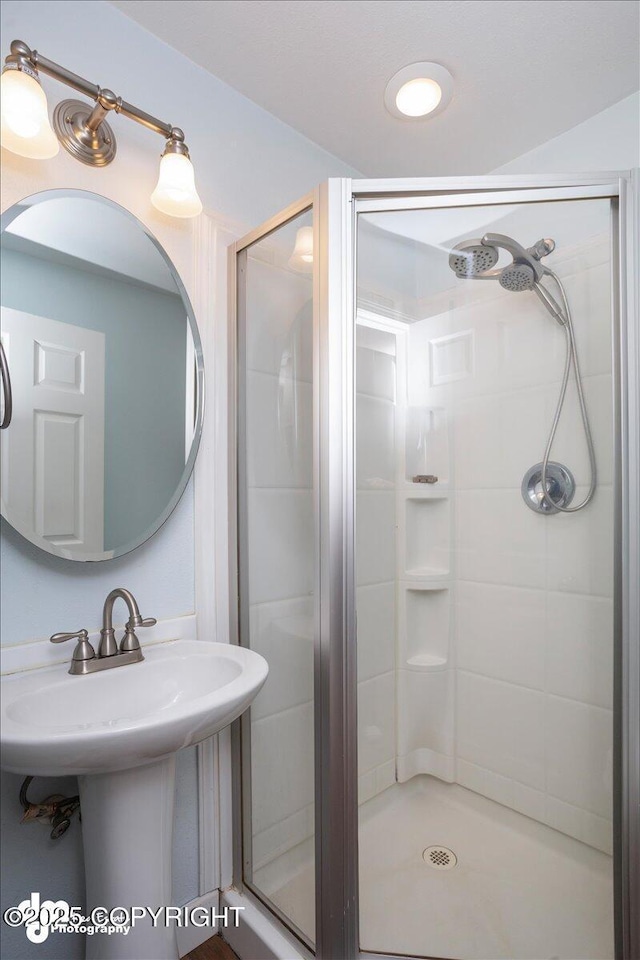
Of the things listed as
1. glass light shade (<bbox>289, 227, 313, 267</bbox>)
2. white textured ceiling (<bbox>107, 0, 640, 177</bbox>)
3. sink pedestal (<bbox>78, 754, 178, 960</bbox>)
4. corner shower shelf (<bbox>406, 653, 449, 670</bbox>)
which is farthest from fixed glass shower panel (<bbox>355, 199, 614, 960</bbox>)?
white textured ceiling (<bbox>107, 0, 640, 177</bbox>)

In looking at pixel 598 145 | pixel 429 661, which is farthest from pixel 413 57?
pixel 429 661

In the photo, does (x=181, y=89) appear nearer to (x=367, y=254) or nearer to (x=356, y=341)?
(x=367, y=254)

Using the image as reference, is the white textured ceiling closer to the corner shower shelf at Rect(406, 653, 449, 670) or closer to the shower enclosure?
the shower enclosure

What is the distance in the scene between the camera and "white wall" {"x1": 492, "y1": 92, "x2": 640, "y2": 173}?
1.59 metres

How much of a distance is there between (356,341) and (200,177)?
75 cm

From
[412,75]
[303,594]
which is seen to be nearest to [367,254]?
[412,75]

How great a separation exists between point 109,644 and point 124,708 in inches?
5.7

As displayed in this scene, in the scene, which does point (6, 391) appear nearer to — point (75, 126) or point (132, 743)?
point (75, 126)

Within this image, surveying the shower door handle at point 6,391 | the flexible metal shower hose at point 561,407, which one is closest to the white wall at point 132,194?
the shower door handle at point 6,391

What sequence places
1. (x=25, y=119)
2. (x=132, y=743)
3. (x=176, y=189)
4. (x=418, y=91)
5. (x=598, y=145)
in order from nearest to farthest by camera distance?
(x=132, y=743) < (x=25, y=119) < (x=176, y=189) < (x=418, y=91) < (x=598, y=145)

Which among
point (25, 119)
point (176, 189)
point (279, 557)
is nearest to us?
point (25, 119)

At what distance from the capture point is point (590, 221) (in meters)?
1.17
